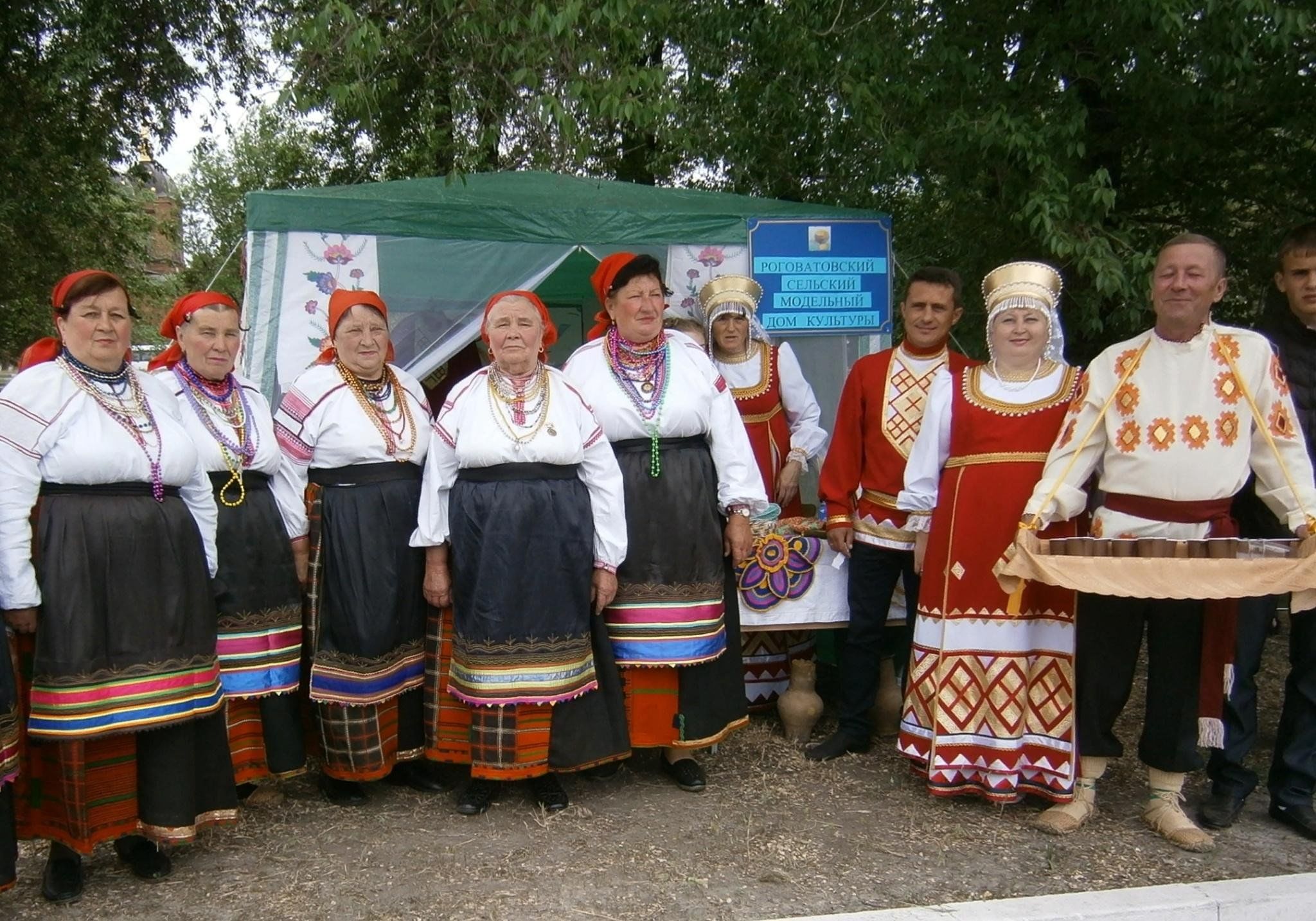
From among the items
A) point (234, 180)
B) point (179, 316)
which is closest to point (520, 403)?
point (179, 316)

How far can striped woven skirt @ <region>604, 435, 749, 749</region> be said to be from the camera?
3961mm

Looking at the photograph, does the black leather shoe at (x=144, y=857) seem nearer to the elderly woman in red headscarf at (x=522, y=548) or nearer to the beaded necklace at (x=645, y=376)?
the elderly woman in red headscarf at (x=522, y=548)

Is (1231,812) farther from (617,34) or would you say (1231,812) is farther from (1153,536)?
(617,34)

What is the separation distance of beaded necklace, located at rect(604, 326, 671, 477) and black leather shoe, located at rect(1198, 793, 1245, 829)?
2168mm

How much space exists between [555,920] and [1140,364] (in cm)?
246

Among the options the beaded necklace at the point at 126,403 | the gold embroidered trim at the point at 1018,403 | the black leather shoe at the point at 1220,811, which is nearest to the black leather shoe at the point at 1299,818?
the black leather shoe at the point at 1220,811

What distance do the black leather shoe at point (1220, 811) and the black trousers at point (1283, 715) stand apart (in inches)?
0.8

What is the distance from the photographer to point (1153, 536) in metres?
3.44

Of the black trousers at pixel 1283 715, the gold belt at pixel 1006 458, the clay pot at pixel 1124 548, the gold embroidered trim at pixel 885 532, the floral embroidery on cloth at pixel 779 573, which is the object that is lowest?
the black trousers at pixel 1283 715

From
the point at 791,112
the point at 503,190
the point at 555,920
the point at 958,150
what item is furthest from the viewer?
the point at 791,112

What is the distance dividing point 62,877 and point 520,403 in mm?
1993

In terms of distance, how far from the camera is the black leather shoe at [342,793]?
13.3 feet

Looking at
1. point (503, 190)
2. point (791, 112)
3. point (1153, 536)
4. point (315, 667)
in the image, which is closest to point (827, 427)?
point (791, 112)

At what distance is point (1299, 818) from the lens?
3.65 metres
